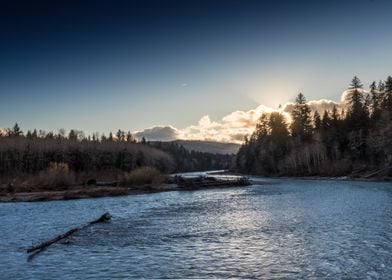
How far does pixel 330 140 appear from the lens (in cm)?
10625

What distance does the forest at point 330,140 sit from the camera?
8775 cm

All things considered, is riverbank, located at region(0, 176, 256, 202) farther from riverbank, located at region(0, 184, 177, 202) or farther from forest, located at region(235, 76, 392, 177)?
forest, located at region(235, 76, 392, 177)

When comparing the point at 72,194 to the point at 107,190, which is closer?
the point at 72,194

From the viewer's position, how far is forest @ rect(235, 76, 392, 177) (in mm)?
87750

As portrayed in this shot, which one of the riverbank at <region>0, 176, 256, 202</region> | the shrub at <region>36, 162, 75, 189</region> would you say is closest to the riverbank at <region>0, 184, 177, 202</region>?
the riverbank at <region>0, 176, 256, 202</region>

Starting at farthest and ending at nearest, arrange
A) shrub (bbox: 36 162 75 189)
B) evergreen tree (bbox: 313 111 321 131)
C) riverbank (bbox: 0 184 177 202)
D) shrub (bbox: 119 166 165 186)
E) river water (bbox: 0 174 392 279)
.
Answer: evergreen tree (bbox: 313 111 321 131), shrub (bbox: 119 166 165 186), shrub (bbox: 36 162 75 189), riverbank (bbox: 0 184 177 202), river water (bbox: 0 174 392 279)

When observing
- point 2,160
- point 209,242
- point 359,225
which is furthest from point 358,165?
point 2,160

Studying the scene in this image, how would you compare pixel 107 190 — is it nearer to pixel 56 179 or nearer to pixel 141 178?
pixel 141 178

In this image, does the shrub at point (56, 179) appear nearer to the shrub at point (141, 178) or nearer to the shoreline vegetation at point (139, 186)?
the shoreline vegetation at point (139, 186)

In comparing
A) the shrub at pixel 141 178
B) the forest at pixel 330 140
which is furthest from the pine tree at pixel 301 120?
the shrub at pixel 141 178

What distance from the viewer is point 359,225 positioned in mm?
23484

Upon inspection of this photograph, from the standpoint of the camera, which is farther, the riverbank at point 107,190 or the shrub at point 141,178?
the shrub at point 141,178

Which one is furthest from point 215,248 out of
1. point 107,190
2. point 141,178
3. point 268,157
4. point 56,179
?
point 268,157

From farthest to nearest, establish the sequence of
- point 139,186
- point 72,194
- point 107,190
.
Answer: point 139,186
point 107,190
point 72,194
